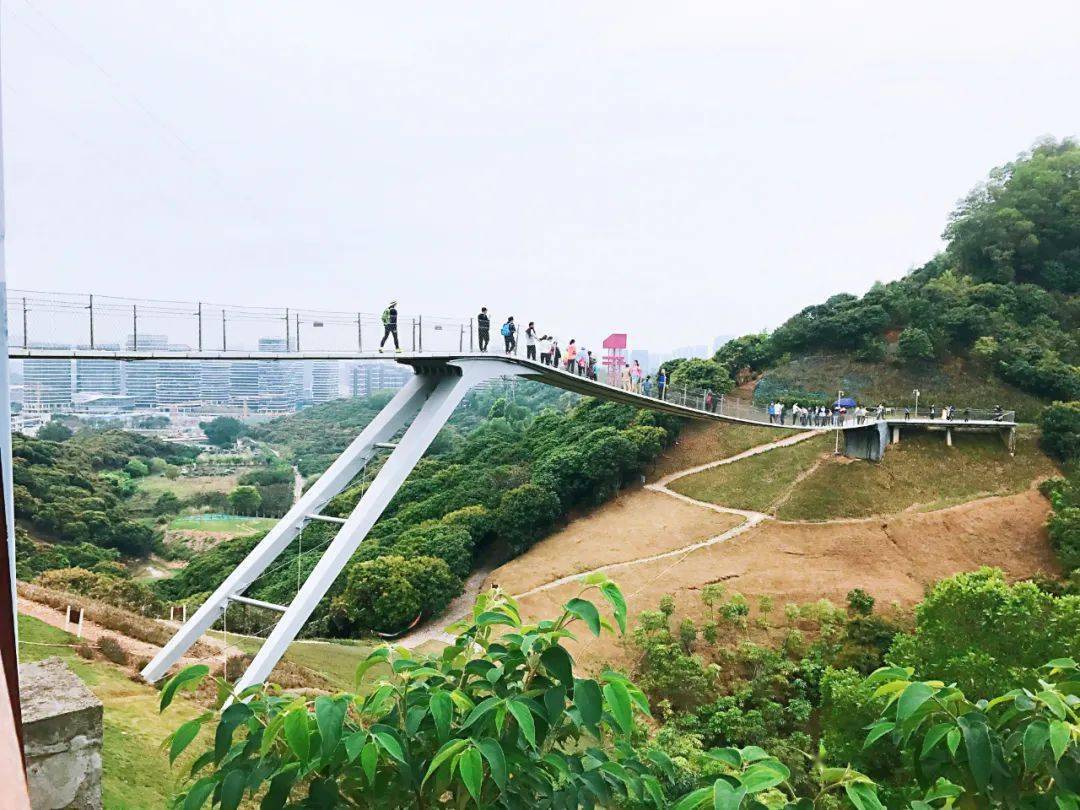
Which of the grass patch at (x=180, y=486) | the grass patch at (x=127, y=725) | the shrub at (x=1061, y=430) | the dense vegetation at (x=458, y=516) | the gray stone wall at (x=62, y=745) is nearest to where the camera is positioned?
the gray stone wall at (x=62, y=745)

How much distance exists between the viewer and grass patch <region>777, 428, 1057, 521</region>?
25.1m

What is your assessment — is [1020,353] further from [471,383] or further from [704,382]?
[471,383]

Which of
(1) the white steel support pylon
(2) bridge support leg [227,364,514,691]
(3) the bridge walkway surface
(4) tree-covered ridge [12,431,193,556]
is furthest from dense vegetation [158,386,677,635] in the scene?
(2) bridge support leg [227,364,514,691]

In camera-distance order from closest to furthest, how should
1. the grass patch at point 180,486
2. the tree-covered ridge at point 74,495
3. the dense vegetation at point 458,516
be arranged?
the dense vegetation at point 458,516 < the tree-covered ridge at point 74,495 < the grass patch at point 180,486

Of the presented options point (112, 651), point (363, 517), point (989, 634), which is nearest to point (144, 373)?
point (112, 651)

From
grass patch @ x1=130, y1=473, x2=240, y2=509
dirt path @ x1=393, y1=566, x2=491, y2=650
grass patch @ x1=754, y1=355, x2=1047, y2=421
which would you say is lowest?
dirt path @ x1=393, y1=566, x2=491, y2=650

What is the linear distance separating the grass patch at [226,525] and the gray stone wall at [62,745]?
30.4 metres

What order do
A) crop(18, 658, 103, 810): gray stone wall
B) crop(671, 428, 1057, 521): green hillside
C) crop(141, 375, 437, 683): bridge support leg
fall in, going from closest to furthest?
1. crop(18, 658, 103, 810): gray stone wall
2. crop(141, 375, 437, 683): bridge support leg
3. crop(671, 428, 1057, 521): green hillside

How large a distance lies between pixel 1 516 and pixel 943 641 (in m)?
13.2

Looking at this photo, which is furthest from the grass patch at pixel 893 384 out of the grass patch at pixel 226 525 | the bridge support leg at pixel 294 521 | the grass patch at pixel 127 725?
the grass patch at pixel 127 725

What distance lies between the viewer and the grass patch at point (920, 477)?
25.1m

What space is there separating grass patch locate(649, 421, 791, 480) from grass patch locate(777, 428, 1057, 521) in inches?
134

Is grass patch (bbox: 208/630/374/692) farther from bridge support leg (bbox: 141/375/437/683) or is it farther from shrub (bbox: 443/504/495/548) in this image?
shrub (bbox: 443/504/495/548)

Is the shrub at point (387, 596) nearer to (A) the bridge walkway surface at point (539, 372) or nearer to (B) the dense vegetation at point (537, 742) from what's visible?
(A) the bridge walkway surface at point (539, 372)
